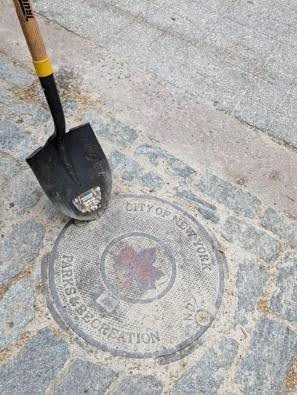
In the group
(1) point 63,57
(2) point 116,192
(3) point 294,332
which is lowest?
(3) point 294,332

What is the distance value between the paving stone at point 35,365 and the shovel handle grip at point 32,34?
1.33 meters

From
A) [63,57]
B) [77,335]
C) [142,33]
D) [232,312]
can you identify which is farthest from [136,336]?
[142,33]

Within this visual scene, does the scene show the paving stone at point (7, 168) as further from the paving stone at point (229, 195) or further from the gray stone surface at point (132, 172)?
the paving stone at point (229, 195)

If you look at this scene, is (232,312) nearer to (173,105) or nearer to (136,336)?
(136,336)

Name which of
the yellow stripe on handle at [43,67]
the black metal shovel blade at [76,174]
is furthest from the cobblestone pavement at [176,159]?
the yellow stripe on handle at [43,67]

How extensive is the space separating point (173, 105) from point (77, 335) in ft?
6.10

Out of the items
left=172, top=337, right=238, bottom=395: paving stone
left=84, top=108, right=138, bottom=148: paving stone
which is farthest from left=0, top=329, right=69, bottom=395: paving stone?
left=84, top=108, right=138, bottom=148: paving stone

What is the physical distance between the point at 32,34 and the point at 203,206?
4.53 ft

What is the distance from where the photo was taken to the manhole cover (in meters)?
2.37

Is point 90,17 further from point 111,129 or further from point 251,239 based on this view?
point 251,239

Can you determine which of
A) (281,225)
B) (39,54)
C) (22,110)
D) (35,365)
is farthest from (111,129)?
(35,365)

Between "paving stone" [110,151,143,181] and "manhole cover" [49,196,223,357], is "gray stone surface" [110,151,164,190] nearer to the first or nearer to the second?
"paving stone" [110,151,143,181]

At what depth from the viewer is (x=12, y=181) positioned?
2.91m

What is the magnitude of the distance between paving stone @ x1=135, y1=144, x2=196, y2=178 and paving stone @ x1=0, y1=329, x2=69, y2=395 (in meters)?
1.30
